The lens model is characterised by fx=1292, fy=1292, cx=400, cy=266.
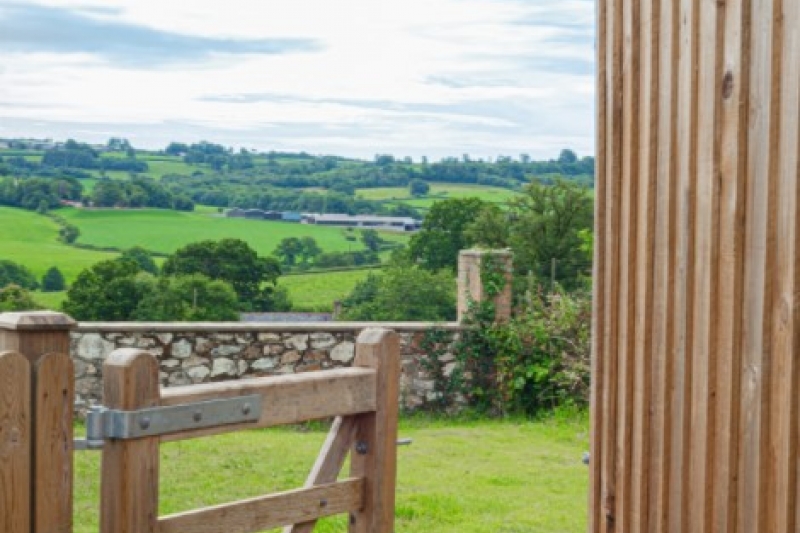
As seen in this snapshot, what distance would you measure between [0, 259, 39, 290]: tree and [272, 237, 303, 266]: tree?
495 centimetres

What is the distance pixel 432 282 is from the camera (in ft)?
51.0

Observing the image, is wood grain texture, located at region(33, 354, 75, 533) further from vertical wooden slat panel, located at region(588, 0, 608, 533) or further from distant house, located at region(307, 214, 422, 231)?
distant house, located at region(307, 214, 422, 231)

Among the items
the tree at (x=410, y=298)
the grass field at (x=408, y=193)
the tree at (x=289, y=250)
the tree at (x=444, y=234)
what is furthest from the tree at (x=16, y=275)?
the tree at (x=410, y=298)

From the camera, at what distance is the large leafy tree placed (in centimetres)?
2022

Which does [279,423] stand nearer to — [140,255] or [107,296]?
[107,296]

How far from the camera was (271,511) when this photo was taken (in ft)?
12.5

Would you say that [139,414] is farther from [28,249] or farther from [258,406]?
[28,249]

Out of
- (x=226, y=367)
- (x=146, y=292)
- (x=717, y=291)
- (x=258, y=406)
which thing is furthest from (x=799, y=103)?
(x=146, y=292)

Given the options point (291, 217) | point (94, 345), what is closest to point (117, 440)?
point (94, 345)

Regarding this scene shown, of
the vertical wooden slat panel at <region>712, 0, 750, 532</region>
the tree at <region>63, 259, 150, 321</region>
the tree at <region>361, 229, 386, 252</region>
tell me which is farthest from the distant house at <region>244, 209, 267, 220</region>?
the vertical wooden slat panel at <region>712, 0, 750, 532</region>

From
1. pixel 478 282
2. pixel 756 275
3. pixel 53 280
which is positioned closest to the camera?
pixel 756 275

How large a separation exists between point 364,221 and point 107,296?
41.7 ft

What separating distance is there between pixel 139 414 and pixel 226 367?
9.41m

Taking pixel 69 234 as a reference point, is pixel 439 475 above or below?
below
